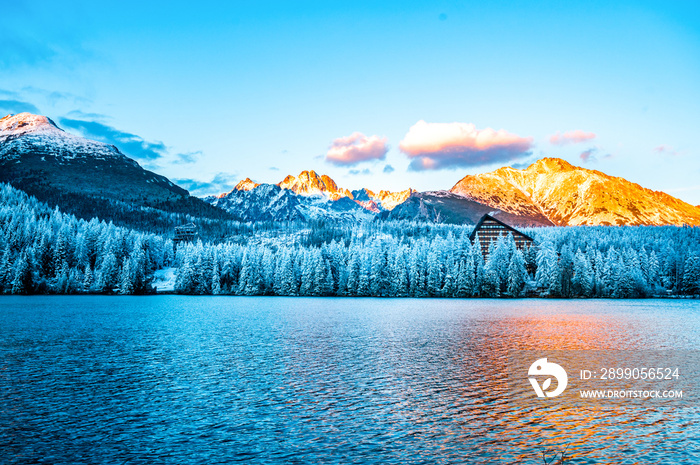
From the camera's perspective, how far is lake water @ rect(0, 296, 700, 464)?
1873 centimetres

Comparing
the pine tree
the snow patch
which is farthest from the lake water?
the snow patch

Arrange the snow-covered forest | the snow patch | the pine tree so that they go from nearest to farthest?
the pine tree → the snow-covered forest → the snow patch

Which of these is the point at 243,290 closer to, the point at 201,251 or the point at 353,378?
the point at 201,251

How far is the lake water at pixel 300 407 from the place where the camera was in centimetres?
1873

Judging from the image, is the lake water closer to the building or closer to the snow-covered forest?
the snow-covered forest

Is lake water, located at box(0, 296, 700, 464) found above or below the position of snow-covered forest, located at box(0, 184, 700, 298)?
below

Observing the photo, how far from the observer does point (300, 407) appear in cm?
2483

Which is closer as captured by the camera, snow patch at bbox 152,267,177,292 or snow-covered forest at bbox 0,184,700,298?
snow-covered forest at bbox 0,184,700,298

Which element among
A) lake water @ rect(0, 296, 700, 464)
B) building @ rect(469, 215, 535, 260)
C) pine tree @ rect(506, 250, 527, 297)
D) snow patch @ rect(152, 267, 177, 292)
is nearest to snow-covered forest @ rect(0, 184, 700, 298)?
pine tree @ rect(506, 250, 527, 297)

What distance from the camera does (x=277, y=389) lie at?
93.4 feet

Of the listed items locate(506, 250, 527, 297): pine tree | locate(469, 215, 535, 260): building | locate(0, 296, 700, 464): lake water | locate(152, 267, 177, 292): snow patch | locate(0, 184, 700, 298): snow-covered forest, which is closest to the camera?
locate(0, 296, 700, 464): lake water

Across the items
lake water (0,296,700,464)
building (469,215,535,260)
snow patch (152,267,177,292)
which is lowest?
lake water (0,296,700,464)

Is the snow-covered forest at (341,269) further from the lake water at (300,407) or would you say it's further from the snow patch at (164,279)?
the lake water at (300,407)

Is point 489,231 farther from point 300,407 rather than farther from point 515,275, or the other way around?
point 300,407
